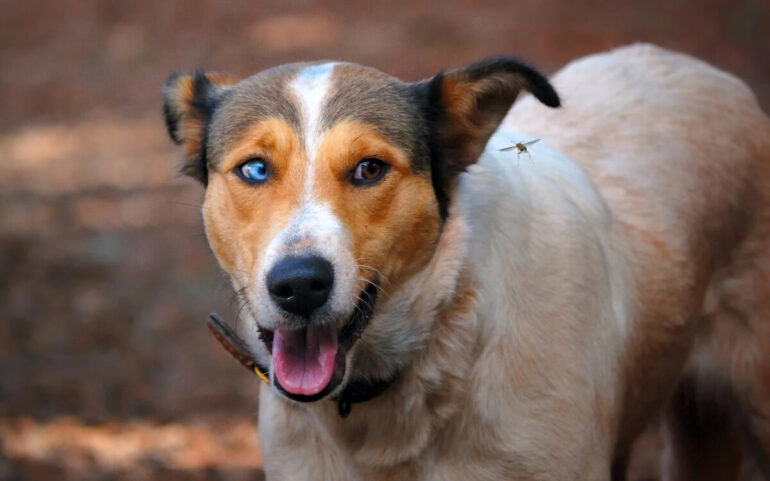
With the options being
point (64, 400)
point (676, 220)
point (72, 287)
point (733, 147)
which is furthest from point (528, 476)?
point (72, 287)

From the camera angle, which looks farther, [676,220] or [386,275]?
[676,220]

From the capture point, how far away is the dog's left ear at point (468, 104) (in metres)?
3.44

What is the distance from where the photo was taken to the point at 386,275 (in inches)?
130

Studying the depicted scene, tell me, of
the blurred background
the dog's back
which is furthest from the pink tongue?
the dog's back

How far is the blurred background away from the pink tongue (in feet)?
1.76

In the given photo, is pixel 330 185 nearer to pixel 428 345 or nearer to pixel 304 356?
pixel 304 356

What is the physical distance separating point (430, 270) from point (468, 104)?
55cm

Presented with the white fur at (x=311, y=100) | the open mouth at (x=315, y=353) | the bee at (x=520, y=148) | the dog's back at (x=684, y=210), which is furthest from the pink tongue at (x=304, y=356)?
the dog's back at (x=684, y=210)

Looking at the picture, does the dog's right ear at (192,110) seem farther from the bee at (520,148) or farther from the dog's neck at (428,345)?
the bee at (520,148)

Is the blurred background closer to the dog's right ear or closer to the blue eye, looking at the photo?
the dog's right ear

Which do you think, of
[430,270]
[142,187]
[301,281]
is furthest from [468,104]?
[142,187]

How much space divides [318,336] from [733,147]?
205 centimetres

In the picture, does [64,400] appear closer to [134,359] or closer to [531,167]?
[134,359]

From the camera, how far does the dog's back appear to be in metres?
4.12
